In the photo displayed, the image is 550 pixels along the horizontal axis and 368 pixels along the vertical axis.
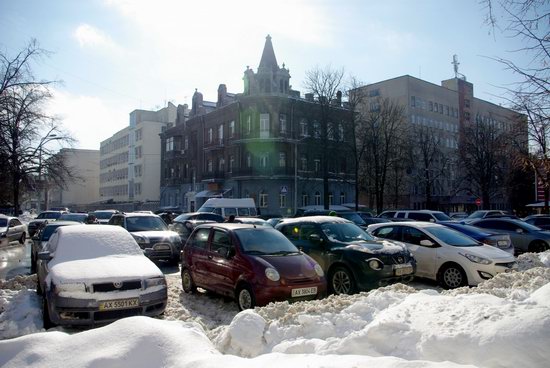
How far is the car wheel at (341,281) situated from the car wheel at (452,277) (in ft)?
9.82

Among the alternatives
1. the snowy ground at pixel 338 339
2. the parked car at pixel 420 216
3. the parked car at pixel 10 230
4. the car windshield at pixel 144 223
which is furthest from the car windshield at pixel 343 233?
the parked car at pixel 10 230

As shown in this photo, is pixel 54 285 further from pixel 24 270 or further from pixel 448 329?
pixel 24 270

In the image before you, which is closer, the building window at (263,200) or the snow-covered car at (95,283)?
the snow-covered car at (95,283)

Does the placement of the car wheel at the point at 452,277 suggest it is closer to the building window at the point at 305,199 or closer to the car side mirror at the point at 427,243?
the car side mirror at the point at 427,243

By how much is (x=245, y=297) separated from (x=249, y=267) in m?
0.56

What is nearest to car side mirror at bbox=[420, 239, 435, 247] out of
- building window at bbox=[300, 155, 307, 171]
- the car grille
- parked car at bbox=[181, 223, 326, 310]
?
parked car at bbox=[181, 223, 326, 310]

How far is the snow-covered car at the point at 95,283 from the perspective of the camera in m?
6.69

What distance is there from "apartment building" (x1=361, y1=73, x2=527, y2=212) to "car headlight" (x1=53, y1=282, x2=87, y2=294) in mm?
54178

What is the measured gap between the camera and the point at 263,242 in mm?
9055

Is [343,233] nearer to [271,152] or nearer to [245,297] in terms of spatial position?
[245,297]

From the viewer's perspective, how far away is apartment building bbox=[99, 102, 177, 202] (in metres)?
74.5

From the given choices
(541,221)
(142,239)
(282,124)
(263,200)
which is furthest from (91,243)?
(282,124)

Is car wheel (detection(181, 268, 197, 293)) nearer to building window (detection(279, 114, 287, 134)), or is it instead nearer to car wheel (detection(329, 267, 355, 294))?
car wheel (detection(329, 267, 355, 294))

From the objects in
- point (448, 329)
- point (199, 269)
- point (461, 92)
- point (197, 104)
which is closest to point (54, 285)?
point (199, 269)
